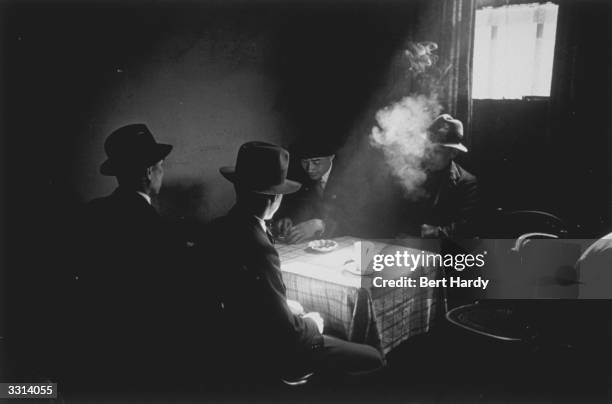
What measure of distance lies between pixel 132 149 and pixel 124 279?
80 centimetres

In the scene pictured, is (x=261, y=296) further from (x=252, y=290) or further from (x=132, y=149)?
(x=132, y=149)

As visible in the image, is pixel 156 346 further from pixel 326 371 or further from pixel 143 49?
pixel 143 49

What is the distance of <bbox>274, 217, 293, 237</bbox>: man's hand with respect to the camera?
3260 mm

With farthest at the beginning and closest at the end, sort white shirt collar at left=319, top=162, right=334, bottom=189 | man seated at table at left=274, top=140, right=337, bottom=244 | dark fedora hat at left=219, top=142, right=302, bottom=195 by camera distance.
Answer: white shirt collar at left=319, top=162, right=334, bottom=189 → man seated at table at left=274, top=140, right=337, bottom=244 → dark fedora hat at left=219, top=142, right=302, bottom=195

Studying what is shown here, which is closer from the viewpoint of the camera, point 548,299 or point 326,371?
point 326,371

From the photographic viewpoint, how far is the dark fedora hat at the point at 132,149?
8.14 ft

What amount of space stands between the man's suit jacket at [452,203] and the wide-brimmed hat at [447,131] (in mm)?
176

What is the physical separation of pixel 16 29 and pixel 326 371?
299 centimetres

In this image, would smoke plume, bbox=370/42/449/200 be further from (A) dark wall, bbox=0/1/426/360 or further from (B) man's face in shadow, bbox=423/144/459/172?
(A) dark wall, bbox=0/1/426/360

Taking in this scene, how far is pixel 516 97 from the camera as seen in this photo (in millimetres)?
3344

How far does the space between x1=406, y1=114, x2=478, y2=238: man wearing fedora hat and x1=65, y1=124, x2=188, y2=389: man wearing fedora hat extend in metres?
2.14

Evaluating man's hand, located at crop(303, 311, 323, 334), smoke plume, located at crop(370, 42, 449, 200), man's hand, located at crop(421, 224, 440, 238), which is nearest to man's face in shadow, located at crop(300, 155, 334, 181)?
smoke plume, located at crop(370, 42, 449, 200)

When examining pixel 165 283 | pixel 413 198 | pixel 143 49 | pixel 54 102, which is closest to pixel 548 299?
pixel 413 198

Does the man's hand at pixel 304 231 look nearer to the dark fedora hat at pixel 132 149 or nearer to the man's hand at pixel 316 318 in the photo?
the man's hand at pixel 316 318
